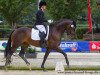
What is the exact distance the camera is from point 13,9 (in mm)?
39719

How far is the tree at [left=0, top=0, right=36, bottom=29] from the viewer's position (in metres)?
39.3

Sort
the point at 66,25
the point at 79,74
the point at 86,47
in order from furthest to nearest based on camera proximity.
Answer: the point at 86,47 → the point at 66,25 → the point at 79,74

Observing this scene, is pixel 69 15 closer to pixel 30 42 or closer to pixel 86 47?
pixel 86 47

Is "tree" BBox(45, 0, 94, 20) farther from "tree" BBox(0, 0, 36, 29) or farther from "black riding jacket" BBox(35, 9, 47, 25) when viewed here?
"black riding jacket" BBox(35, 9, 47, 25)

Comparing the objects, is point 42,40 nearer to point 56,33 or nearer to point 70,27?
point 56,33

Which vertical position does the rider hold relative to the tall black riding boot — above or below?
above

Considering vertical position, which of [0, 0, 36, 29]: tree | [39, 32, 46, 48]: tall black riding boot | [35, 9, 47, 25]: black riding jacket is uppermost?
[35, 9, 47, 25]: black riding jacket

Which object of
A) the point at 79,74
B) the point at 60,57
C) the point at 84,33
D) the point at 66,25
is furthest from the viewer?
the point at 84,33

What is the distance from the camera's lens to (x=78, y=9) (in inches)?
1571

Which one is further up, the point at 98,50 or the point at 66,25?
the point at 66,25

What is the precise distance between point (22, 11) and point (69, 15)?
498 cm

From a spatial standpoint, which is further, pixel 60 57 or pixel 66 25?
pixel 60 57

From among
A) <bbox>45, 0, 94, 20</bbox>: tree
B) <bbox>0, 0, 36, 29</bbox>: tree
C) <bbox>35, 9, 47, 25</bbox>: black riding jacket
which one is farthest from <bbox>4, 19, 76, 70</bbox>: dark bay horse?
<bbox>0, 0, 36, 29</bbox>: tree

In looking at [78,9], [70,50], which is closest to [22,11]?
[78,9]
